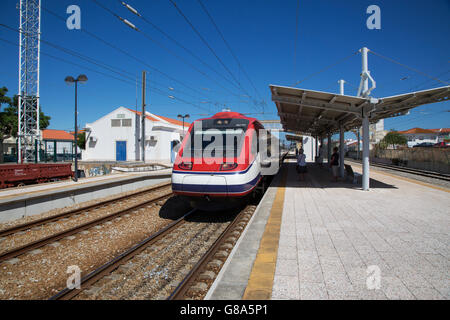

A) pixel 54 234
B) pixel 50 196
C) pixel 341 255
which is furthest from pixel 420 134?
pixel 54 234

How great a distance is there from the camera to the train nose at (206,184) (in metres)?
5.73

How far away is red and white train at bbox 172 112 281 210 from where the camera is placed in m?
5.78

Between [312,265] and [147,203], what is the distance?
635 cm

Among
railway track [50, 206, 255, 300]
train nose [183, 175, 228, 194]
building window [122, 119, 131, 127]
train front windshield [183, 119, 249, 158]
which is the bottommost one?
railway track [50, 206, 255, 300]

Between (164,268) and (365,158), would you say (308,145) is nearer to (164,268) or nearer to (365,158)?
(365,158)

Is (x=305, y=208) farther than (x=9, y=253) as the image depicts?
Yes

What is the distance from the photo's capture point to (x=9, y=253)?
4477mm

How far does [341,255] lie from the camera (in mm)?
3684

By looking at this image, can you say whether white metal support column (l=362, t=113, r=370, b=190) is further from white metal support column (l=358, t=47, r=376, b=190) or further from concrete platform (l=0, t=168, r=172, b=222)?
concrete platform (l=0, t=168, r=172, b=222)

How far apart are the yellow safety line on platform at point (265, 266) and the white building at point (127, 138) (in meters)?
25.6

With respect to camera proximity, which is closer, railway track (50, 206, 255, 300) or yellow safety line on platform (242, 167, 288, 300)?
yellow safety line on platform (242, 167, 288, 300)

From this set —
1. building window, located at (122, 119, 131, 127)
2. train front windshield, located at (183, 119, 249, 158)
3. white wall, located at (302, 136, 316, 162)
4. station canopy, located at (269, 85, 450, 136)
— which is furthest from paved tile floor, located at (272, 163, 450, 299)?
building window, located at (122, 119, 131, 127)
